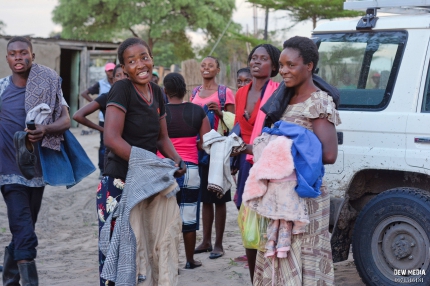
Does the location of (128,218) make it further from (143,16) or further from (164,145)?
(143,16)

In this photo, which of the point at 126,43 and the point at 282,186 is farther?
the point at 126,43

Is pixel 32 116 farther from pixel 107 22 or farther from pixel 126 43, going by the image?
pixel 107 22

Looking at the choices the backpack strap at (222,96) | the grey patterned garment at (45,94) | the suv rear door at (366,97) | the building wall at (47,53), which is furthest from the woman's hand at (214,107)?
the building wall at (47,53)

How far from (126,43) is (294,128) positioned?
125 centimetres

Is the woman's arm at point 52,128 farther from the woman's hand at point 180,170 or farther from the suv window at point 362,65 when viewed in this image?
the suv window at point 362,65

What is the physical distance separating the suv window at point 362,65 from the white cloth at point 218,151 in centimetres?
112

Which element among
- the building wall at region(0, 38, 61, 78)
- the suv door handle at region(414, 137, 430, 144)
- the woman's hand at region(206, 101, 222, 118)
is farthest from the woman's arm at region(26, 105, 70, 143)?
the building wall at region(0, 38, 61, 78)

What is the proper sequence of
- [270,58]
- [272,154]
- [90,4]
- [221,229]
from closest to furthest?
[272,154] → [270,58] → [221,229] → [90,4]

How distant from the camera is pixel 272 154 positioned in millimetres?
3652

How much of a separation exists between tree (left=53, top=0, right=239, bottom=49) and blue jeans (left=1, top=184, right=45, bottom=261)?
30.2m

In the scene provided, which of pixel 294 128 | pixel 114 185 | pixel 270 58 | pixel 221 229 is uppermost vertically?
pixel 270 58

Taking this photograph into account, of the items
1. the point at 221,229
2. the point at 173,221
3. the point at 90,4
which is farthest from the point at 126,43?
the point at 90,4

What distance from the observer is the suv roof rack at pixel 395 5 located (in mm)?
4890

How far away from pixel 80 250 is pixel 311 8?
46.3 feet
